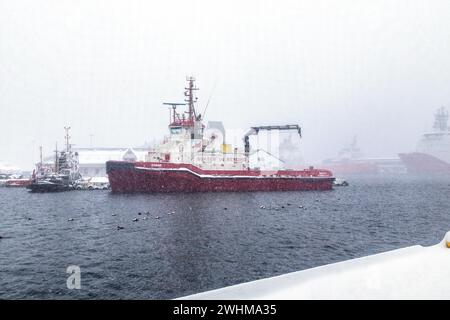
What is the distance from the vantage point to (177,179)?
38906 millimetres

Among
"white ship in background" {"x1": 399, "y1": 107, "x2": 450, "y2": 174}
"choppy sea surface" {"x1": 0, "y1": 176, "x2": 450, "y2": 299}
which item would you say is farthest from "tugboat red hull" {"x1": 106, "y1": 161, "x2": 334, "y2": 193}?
"white ship in background" {"x1": 399, "y1": 107, "x2": 450, "y2": 174}

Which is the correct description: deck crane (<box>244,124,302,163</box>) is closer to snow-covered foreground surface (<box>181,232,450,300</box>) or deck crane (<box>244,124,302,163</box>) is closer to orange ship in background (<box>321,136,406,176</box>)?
snow-covered foreground surface (<box>181,232,450,300</box>)

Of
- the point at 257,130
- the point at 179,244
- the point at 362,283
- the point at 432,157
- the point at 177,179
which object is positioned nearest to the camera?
the point at 362,283

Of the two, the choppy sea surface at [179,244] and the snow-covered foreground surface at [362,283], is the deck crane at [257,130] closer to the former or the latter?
the choppy sea surface at [179,244]

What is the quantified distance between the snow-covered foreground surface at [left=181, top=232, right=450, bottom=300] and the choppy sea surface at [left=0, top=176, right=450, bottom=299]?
5.99 m

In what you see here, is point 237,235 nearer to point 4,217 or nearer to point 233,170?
point 4,217

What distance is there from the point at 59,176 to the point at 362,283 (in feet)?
198

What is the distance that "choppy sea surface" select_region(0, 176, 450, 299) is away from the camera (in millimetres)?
10484

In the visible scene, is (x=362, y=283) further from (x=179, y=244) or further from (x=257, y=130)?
(x=257, y=130)

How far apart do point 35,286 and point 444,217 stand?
28018mm

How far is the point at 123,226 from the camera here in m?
19.8

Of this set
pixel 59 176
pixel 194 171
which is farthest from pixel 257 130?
pixel 59 176
